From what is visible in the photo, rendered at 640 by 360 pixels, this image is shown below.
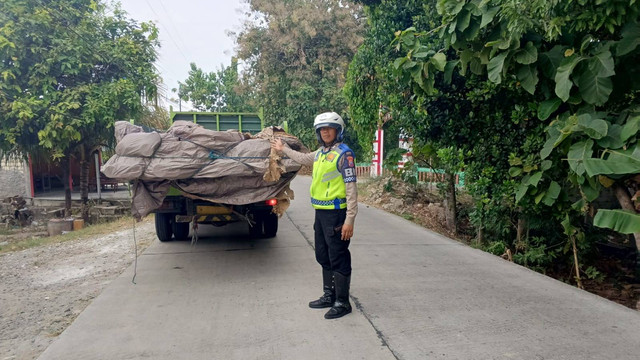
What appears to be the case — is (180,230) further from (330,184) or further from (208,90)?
(208,90)

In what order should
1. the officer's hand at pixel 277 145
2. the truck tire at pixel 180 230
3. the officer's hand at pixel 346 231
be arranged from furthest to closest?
the truck tire at pixel 180 230
the officer's hand at pixel 277 145
the officer's hand at pixel 346 231

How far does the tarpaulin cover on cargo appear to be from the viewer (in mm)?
4383

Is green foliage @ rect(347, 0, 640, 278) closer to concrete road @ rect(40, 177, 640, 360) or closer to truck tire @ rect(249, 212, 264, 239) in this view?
concrete road @ rect(40, 177, 640, 360)

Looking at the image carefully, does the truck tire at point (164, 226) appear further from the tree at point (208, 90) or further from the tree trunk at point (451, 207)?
the tree at point (208, 90)

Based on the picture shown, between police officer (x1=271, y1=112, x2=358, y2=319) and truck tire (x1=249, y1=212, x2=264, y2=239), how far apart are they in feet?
9.23

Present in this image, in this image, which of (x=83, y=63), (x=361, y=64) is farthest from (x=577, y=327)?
(x=83, y=63)

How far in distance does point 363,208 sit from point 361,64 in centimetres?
394

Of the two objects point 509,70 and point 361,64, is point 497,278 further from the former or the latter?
point 361,64

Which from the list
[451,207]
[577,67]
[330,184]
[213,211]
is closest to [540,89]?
[577,67]

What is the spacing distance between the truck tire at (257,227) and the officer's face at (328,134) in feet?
9.81

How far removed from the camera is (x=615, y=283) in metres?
6.41

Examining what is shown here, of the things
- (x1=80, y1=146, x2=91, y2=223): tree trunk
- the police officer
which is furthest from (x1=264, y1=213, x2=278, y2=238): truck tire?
(x1=80, y1=146, x2=91, y2=223): tree trunk

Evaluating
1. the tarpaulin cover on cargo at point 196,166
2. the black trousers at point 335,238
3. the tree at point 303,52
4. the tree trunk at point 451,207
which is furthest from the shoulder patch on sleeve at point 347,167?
the tree at point 303,52

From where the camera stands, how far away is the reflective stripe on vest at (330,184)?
3.72m
